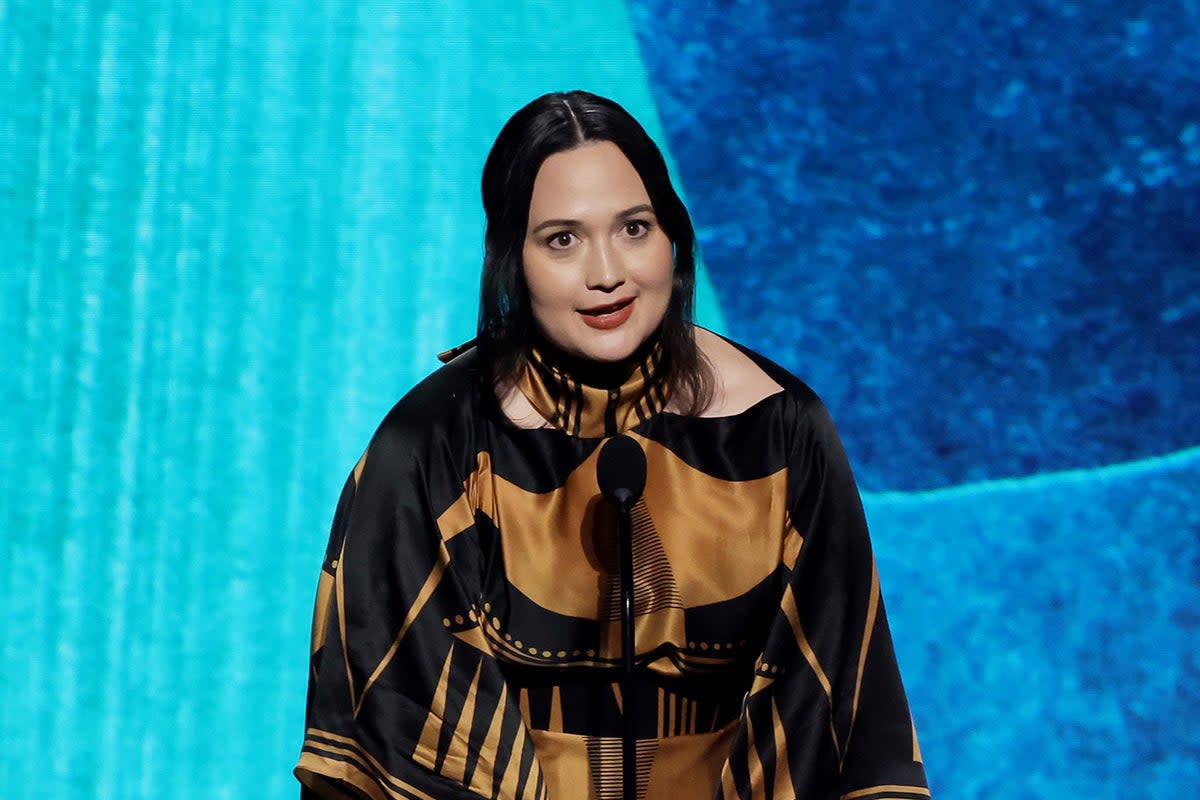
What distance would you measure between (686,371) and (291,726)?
1.38 m

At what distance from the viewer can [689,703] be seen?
74.0 inches

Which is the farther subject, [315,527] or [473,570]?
[315,527]

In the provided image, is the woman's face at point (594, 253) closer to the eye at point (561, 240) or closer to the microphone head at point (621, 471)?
the eye at point (561, 240)

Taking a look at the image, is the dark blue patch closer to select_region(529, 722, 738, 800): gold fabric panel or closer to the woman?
the woman

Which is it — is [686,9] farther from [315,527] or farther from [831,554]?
[831,554]

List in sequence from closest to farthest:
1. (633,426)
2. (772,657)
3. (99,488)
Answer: (772,657) < (633,426) < (99,488)

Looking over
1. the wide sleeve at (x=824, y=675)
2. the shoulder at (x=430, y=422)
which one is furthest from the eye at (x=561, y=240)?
the wide sleeve at (x=824, y=675)

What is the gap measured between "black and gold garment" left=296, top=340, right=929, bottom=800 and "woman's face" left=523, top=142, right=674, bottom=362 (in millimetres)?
103

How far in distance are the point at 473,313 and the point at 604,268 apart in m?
1.20

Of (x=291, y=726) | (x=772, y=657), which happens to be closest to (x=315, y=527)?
(x=291, y=726)

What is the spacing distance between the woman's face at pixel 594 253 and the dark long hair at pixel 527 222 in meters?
0.02

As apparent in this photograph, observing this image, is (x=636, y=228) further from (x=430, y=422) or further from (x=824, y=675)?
(x=824, y=675)

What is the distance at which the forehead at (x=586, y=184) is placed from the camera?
1.81 m

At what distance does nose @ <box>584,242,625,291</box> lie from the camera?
71.1 inches
